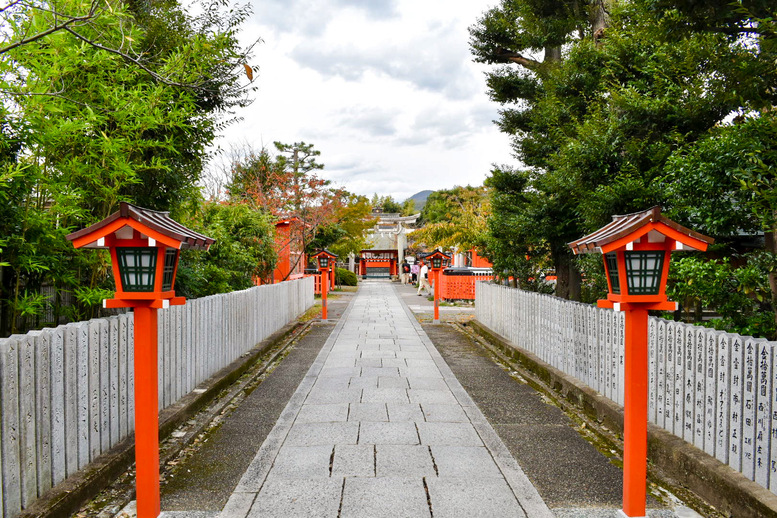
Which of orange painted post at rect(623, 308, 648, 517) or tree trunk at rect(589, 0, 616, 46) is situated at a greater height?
tree trunk at rect(589, 0, 616, 46)

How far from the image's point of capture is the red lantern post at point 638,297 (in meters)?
3.49

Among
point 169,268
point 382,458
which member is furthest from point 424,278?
point 169,268

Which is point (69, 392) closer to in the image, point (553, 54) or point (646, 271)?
point (646, 271)

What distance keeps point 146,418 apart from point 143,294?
2.86 feet

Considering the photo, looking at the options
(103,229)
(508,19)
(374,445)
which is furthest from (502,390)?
(508,19)

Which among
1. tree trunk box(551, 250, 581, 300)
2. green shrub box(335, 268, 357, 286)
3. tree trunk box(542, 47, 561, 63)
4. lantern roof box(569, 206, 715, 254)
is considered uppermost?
tree trunk box(542, 47, 561, 63)

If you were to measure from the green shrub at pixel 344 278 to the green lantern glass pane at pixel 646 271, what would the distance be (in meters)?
31.2

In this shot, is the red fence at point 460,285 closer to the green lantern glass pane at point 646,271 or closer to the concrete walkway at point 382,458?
the concrete walkway at point 382,458

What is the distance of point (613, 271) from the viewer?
3842mm

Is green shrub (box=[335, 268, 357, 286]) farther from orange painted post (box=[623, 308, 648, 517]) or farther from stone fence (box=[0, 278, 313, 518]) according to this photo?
orange painted post (box=[623, 308, 648, 517])

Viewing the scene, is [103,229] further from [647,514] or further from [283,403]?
[647,514]

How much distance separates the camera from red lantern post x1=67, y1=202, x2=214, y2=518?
134 inches

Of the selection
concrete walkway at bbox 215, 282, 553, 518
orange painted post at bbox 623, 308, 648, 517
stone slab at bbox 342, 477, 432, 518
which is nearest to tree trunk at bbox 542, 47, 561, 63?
concrete walkway at bbox 215, 282, 553, 518

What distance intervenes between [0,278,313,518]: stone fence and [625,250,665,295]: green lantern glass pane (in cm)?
414
